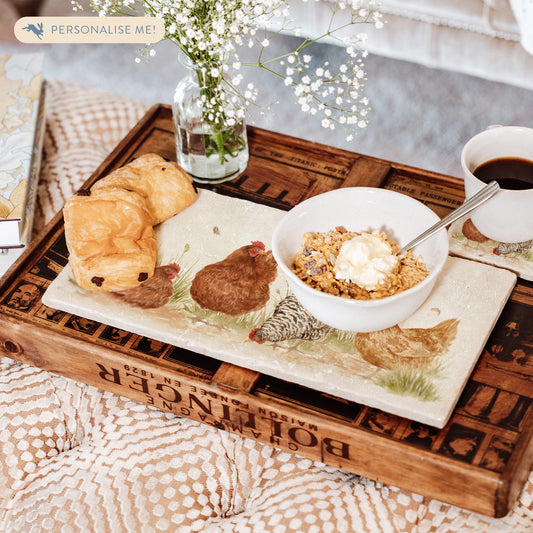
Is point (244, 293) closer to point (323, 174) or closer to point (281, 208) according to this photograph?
point (281, 208)

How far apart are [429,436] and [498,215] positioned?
357mm

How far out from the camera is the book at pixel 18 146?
46.1 inches

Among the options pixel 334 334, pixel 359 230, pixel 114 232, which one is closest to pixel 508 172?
pixel 359 230

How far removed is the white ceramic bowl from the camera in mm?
877

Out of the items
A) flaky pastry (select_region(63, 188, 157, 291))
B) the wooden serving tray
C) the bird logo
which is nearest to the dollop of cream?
the wooden serving tray

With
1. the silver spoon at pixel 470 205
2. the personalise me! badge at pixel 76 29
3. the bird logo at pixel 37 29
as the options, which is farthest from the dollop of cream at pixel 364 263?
the bird logo at pixel 37 29

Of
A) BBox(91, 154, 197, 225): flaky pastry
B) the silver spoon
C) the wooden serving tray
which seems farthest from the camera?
BBox(91, 154, 197, 225): flaky pastry

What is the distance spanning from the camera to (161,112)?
1362mm

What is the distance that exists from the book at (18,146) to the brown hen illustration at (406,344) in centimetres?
62

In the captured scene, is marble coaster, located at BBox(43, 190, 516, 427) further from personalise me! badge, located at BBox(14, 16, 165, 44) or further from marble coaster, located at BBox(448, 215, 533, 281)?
personalise me! badge, located at BBox(14, 16, 165, 44)

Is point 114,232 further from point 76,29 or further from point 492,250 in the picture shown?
point 492,250

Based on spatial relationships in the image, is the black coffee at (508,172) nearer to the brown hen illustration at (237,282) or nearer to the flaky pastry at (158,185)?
the brown hen illustration at (237,282)

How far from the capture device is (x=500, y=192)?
982mm

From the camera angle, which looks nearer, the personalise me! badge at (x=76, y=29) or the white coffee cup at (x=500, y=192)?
the white coffee cup at (x=500, y=192)
